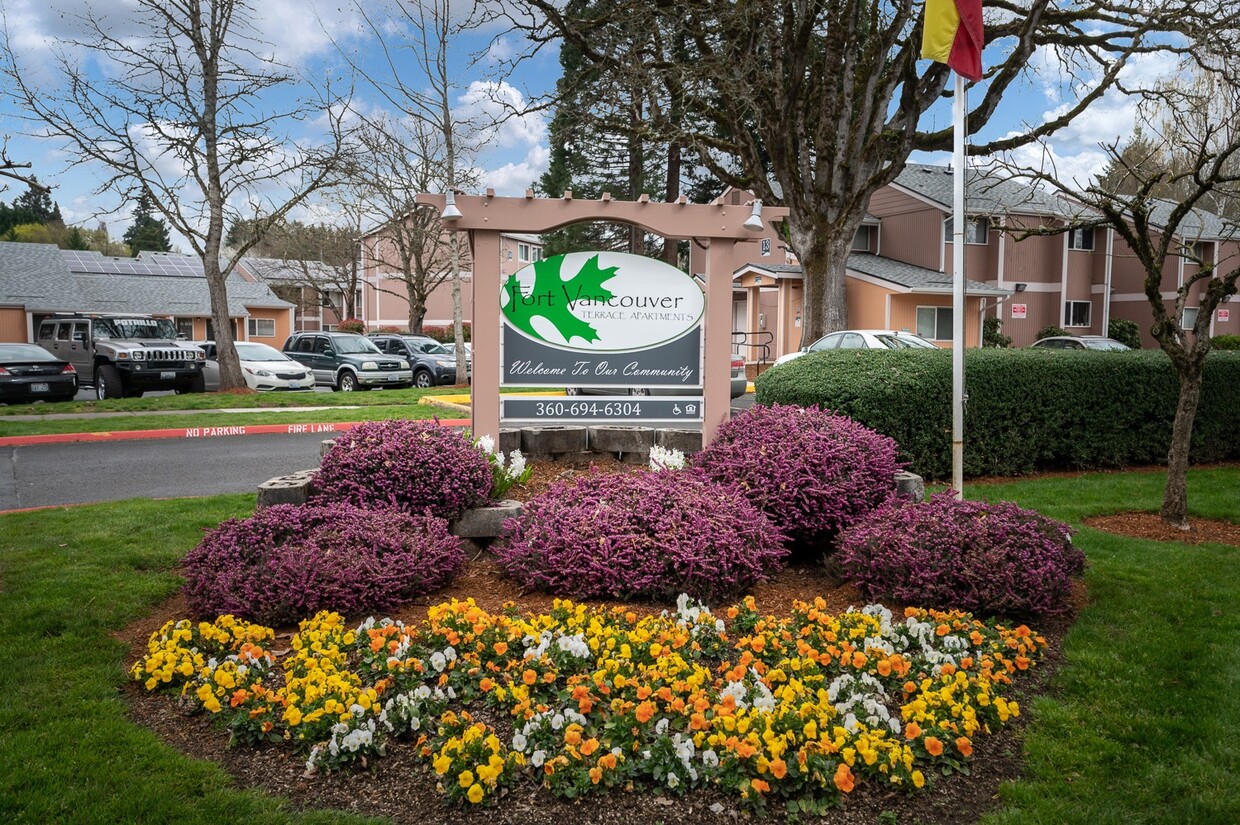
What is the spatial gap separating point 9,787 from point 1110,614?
5.58 m

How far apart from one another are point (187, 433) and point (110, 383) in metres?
9.05

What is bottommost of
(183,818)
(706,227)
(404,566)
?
(183,818)

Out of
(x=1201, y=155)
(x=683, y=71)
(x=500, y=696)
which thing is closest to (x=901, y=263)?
(x=683, y=71)

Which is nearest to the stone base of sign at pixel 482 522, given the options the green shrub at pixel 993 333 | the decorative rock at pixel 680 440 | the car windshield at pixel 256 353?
the decorative rock at pixel 680 440

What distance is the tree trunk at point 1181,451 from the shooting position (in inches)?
297

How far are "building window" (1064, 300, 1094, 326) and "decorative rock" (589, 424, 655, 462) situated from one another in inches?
1319

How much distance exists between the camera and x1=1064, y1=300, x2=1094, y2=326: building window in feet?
118

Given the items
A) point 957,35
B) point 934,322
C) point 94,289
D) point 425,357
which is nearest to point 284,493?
point 957,35

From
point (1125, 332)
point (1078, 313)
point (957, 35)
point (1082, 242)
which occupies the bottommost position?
point (1125, 332)

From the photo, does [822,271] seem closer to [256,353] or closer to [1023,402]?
[1023,402]

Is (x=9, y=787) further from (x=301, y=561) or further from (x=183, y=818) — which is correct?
(x=301, y=561)

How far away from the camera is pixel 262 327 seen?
161 ft

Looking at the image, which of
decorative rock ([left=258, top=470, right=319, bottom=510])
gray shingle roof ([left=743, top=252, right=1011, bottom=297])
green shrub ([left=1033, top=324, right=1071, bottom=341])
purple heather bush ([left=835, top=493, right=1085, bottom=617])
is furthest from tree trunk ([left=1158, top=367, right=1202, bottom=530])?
green shrub ([left=1033, top=324, right=1071, bottom=341])

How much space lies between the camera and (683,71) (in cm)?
1568
